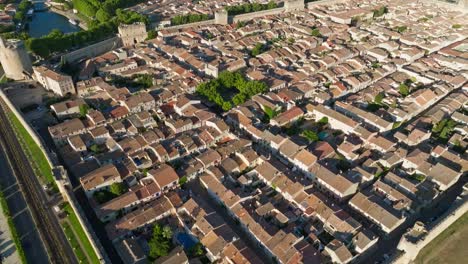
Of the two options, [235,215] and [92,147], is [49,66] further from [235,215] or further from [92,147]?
[235,215]

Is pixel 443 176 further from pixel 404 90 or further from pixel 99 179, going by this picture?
pixel 99 179

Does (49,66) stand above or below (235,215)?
above

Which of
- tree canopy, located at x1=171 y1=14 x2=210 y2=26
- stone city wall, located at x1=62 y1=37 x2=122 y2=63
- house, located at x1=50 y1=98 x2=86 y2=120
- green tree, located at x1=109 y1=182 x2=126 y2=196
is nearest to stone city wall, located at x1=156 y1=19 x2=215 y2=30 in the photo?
tree canopy, located at x1=171 y1=14 x2=210 y2=26

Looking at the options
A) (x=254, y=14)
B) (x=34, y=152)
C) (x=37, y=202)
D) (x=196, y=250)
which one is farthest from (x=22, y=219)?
(x=254, y=14)

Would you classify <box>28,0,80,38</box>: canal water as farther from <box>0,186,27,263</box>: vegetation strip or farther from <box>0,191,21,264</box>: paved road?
<box>0,191,21,264</box>: paved road

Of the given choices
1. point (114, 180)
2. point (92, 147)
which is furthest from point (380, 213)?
point (92, 147)

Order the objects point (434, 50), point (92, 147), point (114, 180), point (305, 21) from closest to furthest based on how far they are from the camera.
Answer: point (114, 180) < point (92, 147) < point (434, 50) < point (305, 21)
